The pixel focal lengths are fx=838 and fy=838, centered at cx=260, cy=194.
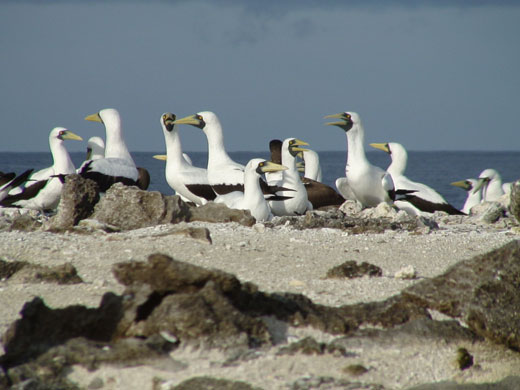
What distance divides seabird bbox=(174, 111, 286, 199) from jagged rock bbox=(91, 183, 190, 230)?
13.5 ft

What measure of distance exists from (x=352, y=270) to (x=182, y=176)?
8.58 meters

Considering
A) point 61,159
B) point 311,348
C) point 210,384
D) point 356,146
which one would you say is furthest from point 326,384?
point 61,159

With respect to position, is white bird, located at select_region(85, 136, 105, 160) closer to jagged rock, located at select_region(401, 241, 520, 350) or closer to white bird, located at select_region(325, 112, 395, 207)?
white bird, located at select_region(325, 112, 395, 207)

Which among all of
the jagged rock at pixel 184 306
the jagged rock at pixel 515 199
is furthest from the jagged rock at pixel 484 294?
the jagged rock at pixel 515 199

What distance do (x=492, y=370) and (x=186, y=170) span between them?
1035 cm

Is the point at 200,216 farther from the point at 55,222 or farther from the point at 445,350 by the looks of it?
the point at 445,350

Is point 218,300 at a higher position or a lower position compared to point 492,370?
higher

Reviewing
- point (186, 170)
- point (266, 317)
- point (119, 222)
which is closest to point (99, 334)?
point (266, 317)

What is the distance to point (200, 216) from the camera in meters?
9.36

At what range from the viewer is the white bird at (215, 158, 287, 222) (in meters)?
11.1

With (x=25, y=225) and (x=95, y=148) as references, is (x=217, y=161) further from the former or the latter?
(x=25, y=225)

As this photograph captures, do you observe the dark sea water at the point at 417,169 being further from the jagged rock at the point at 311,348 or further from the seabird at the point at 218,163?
the jagged rock at the point at 311,348

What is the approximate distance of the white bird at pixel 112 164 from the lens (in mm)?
12945

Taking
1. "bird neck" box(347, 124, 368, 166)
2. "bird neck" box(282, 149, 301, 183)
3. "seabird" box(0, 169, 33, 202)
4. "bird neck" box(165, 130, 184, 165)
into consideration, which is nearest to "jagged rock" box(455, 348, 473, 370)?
"bird neck" box(282, 149, 301, 183)
